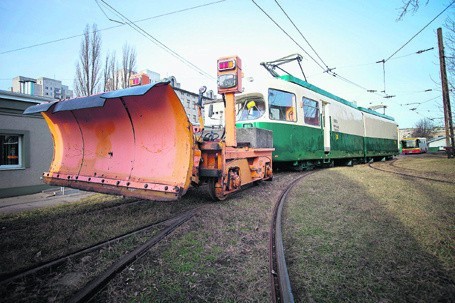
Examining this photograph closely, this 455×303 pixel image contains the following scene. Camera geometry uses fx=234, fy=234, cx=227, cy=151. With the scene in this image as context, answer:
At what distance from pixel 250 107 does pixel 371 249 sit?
5.55m

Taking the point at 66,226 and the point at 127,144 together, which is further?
the point at 127,144

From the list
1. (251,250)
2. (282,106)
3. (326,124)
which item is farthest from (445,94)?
(251,250)

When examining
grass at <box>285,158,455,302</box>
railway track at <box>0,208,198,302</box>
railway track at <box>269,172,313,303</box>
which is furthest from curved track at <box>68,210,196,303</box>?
grass at <box>285,158,455,302</box>

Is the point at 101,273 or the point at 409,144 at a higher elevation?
the point at 409,144

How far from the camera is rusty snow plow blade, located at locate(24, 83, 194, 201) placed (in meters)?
3.25

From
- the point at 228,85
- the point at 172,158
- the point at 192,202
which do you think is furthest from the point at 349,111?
the point at 172,158

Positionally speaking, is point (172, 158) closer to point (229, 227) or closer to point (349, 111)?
point (229, 227)

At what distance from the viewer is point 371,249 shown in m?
2.62

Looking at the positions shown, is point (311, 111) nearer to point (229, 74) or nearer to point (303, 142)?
point (303, 142)

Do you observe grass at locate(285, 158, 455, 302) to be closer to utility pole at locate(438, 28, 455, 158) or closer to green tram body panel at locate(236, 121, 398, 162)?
green tram body panel at locate(236, 121, 398, 162)

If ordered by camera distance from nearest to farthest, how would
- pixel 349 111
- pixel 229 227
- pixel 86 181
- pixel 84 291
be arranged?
1. pixel 84 291
2. pixel 229 227
3. pixel 86 181
4. pixel 349 111

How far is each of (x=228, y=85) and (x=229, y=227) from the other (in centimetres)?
272

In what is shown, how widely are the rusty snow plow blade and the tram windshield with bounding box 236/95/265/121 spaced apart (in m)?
4.35

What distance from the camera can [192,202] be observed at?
4801 mm
